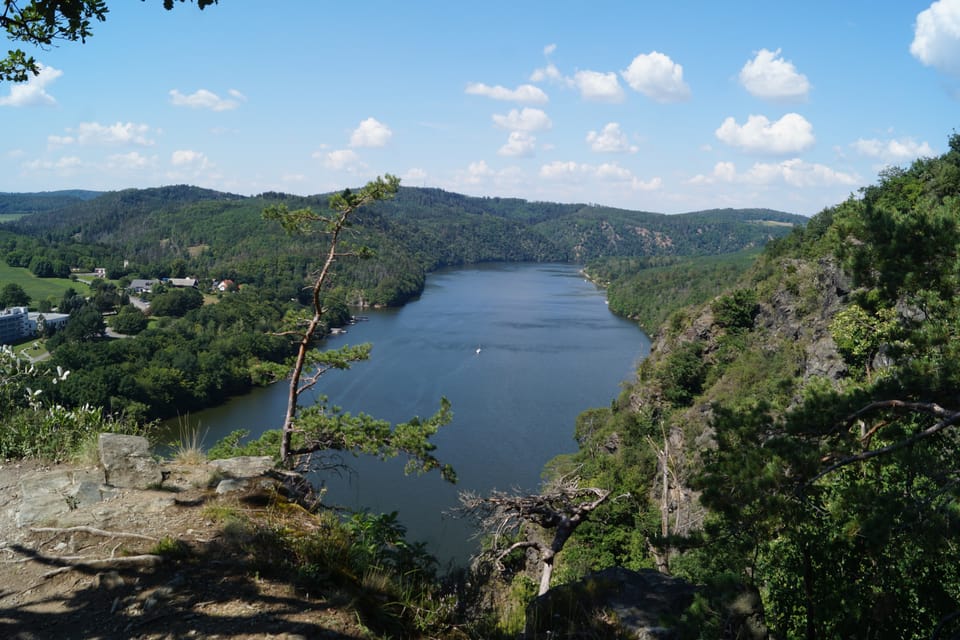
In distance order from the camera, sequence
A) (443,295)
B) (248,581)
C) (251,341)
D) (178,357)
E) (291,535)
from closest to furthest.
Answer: (248,581), (291,535), (178,357), (251,341), (443,295)

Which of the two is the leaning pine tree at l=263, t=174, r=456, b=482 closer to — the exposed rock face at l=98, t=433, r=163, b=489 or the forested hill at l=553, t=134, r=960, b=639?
the exposed rock face at l=98, t=433, r=163, b=489

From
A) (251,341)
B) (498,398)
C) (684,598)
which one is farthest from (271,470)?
(251,341)

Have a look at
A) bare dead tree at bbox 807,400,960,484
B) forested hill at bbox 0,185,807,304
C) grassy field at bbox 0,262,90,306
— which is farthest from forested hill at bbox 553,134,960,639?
grassy field at bbox 0,262,90,306

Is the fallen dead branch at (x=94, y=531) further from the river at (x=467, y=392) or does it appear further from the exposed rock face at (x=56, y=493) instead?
the river at (x=467, y=392)

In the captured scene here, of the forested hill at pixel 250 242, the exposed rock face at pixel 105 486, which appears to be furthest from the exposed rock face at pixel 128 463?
the forested hill at pixel 250 242

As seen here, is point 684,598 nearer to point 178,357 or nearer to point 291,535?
point 291,535

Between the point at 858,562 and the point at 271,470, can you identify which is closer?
the point at 858,562

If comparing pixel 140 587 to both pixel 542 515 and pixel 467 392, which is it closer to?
pixel 542 515

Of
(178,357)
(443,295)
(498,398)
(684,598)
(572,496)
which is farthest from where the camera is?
(443,295)
